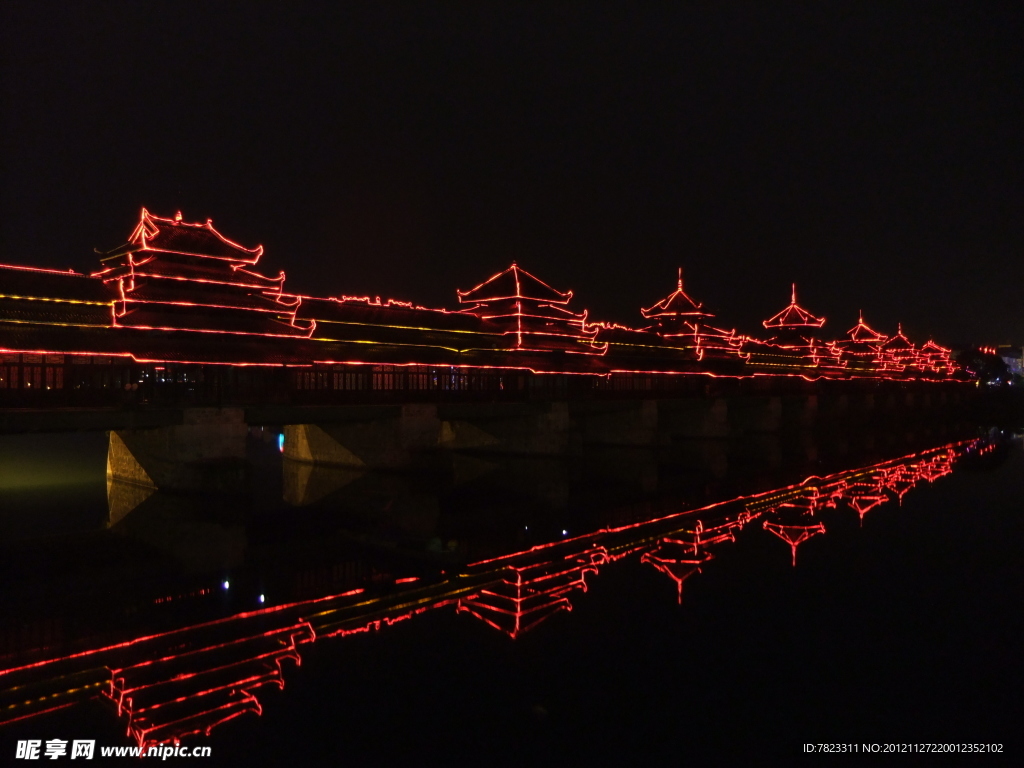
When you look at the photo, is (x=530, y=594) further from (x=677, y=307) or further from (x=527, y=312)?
(x=677, y=307)

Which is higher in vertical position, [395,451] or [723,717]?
[395,451]

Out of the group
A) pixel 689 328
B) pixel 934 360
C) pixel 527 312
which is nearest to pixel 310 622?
pixel 527 312

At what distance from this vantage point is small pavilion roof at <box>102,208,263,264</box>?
26922 millimetres

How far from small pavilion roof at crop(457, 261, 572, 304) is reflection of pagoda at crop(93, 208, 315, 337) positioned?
15.6 meters

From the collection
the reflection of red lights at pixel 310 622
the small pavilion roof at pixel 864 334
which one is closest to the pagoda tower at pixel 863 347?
the small pavilion roof at pixel 864 334

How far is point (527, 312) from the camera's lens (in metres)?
42.9

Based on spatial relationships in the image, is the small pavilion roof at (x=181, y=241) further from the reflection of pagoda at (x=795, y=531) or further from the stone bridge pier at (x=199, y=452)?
the reflection of pagoda at (x=795, y=531)

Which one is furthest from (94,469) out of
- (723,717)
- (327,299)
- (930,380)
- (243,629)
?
(930,380)

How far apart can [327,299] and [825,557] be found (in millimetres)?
24033

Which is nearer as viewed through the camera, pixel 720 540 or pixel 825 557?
pixel 825 557

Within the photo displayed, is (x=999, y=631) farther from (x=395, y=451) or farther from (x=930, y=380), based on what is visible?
(x=930, y=380)

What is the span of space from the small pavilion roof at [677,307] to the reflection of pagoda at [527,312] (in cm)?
1743

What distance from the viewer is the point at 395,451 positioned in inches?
1258

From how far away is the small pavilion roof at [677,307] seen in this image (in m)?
60.9
